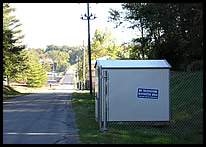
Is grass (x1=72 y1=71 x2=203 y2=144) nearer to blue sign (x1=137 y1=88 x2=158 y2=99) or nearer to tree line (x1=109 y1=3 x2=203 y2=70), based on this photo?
blue sign (x1=137 y1=88 x2=158 y2=99)

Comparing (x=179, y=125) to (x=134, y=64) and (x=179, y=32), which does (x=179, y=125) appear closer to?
(x=134, y=64)

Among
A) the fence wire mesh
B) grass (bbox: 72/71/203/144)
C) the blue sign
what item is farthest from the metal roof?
grass (bbox: 72/71/203/144)

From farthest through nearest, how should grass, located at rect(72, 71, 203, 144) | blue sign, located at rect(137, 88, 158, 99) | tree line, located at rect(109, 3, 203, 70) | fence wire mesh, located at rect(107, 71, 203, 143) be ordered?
tree line, located at rect(109, 3, 203, 70)
blue sign, located at rect(137, 88, 158, 99)
fence wire mesh, located at rect(107, 71, 203, 143)
grass, located at rect(72, 71, 203, 144)

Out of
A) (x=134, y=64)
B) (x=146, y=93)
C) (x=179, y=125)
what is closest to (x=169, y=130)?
(x=179, y=125)

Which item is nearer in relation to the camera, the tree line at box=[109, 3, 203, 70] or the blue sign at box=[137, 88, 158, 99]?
the blue sign at box=[137, 88, 158, 99]

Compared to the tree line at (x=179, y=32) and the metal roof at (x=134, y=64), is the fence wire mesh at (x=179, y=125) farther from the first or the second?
the tree line at (x=179, y=32)

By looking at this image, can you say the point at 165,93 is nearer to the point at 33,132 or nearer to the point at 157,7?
the point at 33,132

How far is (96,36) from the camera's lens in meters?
72.7

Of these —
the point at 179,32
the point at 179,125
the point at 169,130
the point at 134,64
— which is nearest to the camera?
the point at 169,130

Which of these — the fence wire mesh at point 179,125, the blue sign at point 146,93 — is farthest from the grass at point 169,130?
the blue sign at point 146,93

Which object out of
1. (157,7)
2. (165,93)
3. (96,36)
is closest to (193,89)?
(165,93)

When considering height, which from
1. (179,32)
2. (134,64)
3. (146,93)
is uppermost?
(179,32)

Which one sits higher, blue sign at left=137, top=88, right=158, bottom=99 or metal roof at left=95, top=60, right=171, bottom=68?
metal roof at left=95, top=60, right=171, bottom=68

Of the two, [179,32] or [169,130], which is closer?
[169,130]
